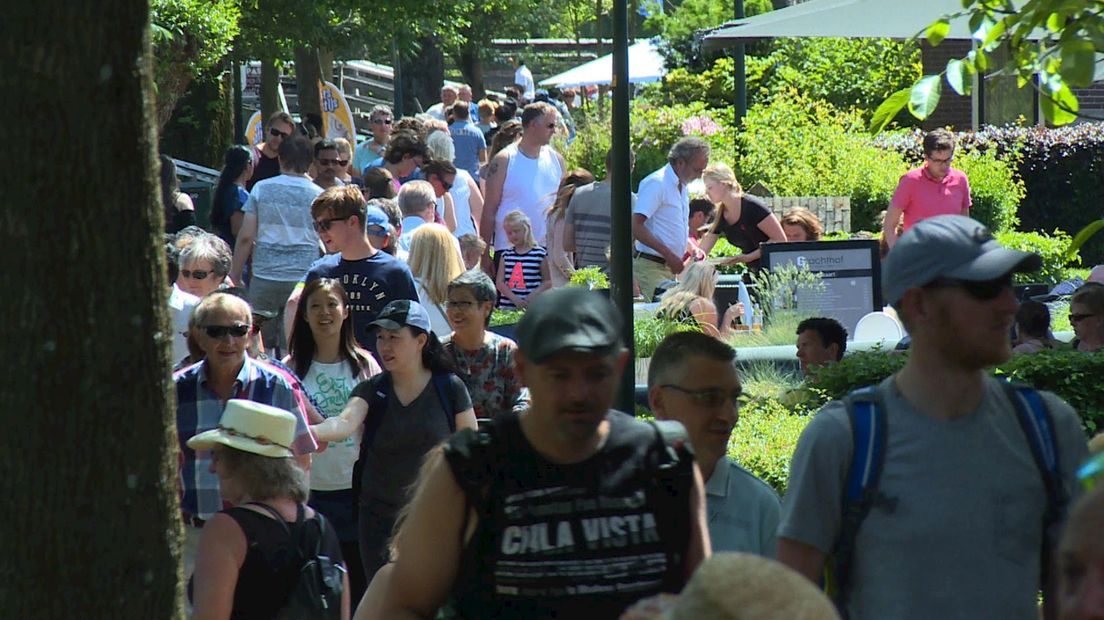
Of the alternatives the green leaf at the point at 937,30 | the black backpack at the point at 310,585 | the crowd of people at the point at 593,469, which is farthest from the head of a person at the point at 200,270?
the green leaf at the point at 937,30

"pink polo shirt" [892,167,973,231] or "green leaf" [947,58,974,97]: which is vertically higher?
"green leaf" [947,58,974,97]

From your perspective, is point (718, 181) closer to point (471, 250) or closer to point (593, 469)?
point (471, 250)

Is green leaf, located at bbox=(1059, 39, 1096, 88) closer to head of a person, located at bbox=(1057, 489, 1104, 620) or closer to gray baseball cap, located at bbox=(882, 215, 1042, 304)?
gray baseball cap, located at bbox=(882, 215, 1042, 304)

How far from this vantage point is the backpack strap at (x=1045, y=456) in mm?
3457

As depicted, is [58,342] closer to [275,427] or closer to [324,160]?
[275,427]

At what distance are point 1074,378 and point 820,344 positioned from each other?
1.36 meters

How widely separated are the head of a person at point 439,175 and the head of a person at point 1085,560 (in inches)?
460

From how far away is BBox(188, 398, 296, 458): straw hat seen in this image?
205 inches

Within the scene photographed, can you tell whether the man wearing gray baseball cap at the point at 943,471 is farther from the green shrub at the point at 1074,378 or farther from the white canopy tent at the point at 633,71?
the white canopy tent at the point at 633,71

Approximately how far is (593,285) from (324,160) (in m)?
4.02

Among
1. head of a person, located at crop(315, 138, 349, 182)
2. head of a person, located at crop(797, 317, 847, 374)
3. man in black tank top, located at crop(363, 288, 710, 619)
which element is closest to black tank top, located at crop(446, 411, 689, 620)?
man in black tank top, located at crop(363, 288, 710, 619)

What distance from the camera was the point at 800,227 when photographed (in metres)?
13.5

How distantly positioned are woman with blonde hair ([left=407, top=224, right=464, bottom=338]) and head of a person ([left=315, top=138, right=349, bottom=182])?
4731mm

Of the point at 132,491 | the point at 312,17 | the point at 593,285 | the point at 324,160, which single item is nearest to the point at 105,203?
the point at 132,491
